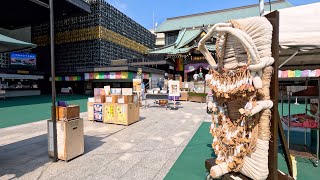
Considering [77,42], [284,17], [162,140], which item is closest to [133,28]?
[77,42]

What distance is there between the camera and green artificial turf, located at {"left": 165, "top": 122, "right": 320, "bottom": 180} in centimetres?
367

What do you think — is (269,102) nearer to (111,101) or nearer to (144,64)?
(111,101)

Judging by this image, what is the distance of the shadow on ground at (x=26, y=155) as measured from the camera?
154 inches

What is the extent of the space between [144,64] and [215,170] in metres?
24.2

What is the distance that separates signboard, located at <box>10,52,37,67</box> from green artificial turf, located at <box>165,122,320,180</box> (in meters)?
28.7

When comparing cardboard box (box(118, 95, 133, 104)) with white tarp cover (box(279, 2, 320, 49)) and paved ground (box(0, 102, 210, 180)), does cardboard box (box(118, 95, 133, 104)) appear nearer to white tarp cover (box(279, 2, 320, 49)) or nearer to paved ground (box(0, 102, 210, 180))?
paved ground (box(0, 102, 210, 180))

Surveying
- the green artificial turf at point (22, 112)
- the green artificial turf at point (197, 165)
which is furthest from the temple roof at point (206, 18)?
the green artificial turf at point (197, 165)

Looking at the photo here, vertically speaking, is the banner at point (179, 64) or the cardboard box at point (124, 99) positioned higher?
the banner at point (179, 64)

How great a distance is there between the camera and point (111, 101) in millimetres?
8234

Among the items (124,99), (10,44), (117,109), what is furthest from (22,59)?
(10,44)

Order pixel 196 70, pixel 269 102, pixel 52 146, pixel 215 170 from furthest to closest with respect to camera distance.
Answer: pixel 196 70, pixel 52 146, pixel 215 170, pixel 269 102

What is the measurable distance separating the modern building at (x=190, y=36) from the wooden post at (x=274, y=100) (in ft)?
52.9

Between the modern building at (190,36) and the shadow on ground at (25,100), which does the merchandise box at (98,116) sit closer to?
the shadow on ground at (25,100)

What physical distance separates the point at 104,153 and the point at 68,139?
97cm
